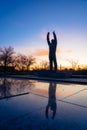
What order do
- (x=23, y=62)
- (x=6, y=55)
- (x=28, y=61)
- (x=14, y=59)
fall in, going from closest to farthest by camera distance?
(x=6, y=55)
(x=14, y=59)
(x=23, y=62)
(x=28, y=61)

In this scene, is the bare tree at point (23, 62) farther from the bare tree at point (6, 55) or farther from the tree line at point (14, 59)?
the bare tree at point (6, 55)

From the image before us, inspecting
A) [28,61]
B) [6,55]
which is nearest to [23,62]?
[28,61]

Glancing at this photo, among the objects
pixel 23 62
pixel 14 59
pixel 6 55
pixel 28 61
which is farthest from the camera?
pixel 28 61

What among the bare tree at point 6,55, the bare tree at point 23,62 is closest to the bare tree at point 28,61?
the bare tree at point 23,62

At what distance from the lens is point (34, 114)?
2.60 m

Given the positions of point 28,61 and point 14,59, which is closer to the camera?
point 14,59

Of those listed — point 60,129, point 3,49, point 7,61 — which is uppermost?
point 3,49

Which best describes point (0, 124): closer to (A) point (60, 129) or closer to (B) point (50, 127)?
(B) point (50, 127)

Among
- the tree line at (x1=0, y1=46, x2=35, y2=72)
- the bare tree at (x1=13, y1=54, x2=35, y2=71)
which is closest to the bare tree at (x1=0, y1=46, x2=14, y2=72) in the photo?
the tree line at (x1=0, y1=46, x2=35, y2=72)

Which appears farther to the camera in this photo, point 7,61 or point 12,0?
point 7,61

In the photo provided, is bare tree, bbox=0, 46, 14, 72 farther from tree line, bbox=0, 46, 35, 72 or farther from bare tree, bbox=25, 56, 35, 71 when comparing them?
bare tree, bbox=25, 56, 35, 71

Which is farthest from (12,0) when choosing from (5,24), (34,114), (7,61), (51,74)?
(7,61)

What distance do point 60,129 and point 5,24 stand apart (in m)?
12.9

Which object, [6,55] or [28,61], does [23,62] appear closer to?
[28,61]
